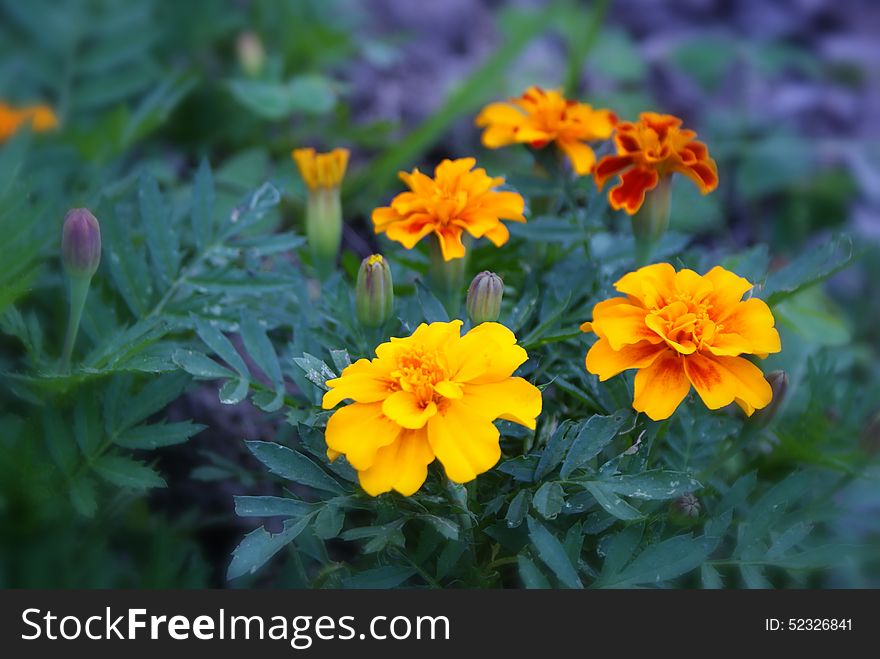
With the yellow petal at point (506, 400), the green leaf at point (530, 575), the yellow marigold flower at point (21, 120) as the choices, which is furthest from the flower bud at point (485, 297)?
the yellow marigold flower at point (21, 120)

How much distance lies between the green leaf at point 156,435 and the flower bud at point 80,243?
19 centimetres

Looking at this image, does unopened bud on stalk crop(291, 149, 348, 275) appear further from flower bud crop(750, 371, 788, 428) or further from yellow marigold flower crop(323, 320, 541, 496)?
flower bud crop(750, 371, 788, 428)

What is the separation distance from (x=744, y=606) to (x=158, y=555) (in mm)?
675

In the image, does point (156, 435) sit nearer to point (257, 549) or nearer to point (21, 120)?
point (257, 549)

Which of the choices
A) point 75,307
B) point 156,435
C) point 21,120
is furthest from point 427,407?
point 21,120

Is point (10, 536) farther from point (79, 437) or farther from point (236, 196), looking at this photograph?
point (236, 196)

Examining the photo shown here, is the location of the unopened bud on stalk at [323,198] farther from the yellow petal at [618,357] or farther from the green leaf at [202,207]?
the yellow petal at [618,357]

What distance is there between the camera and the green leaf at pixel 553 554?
0.88 metres

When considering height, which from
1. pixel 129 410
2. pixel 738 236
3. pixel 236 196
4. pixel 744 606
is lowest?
pixel 744 606

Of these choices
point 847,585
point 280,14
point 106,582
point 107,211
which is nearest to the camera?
point 106,582

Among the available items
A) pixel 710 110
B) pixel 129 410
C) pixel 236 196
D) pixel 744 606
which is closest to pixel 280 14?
pixel 236 196

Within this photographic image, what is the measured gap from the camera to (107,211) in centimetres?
122

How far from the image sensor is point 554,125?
1146 mm

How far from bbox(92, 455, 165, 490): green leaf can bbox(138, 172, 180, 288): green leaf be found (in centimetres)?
Answer: 27
